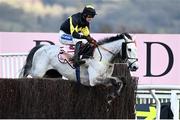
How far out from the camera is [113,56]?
7082 mm

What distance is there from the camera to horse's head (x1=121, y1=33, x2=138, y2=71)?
22.0 ft

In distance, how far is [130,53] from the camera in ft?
22.3

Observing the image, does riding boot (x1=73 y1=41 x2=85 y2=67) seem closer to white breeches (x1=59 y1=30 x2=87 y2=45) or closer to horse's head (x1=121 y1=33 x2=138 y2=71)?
white breeches (x1=59 y1=30 x2=87 y2=45)

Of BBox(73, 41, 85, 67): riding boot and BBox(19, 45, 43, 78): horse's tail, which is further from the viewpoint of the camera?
BBox(19, 45, 43, 78): horse's tail

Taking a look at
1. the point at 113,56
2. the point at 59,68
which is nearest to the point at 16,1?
the point at 59,68

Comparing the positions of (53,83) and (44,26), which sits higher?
(44,26)

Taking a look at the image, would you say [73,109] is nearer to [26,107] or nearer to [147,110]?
[26,107]

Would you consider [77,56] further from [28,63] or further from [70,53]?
[28,63]

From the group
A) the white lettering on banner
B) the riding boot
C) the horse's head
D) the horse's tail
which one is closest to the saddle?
the riding boot

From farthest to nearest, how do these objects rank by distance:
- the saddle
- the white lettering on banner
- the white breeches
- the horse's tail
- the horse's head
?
the white lettering on banner → the horse's tail → the white breeches → the saddle → the horse's head

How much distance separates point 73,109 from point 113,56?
292 centimetres

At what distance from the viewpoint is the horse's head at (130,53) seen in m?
A: 6.70

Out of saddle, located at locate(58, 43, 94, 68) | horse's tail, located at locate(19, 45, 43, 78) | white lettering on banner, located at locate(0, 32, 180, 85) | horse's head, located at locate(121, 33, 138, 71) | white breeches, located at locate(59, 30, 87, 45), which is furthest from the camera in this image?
white lettering on banner, located at locate(0, 32, 180, 85)

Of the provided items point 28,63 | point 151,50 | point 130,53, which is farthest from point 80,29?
point 151,50
